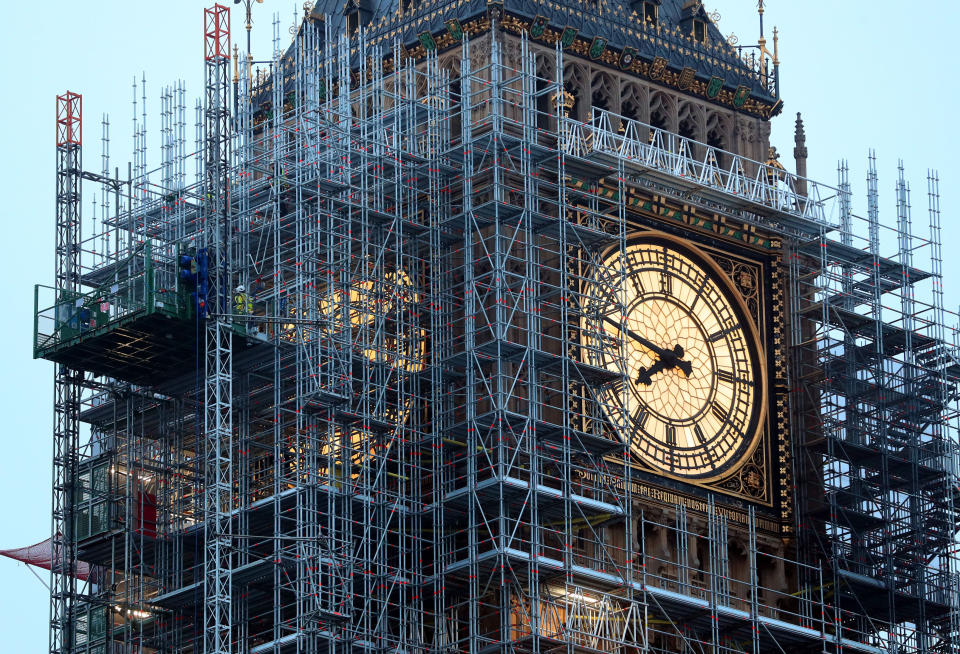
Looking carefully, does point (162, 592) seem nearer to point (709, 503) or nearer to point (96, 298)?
point (96, 298)

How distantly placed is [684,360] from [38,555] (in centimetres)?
1855

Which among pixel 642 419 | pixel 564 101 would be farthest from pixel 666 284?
pixel 564 101

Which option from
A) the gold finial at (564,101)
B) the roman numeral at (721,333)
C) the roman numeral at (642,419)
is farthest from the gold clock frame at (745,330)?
the gold finial at (564,101)

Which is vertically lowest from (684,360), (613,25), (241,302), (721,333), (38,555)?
(38,555)

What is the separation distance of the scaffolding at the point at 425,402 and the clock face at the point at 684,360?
1183 millimetres

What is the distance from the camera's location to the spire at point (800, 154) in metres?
99.7

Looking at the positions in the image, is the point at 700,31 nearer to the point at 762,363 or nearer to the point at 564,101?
the point at 564,101

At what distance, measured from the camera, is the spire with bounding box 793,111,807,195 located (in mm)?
99688

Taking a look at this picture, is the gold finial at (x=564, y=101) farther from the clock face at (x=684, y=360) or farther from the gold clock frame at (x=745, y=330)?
the clock face at (x=684, y=360)

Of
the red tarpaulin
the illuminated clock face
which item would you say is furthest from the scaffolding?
the red tarpaulin

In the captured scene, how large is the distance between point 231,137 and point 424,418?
8.65 metres

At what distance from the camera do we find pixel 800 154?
100062 mm

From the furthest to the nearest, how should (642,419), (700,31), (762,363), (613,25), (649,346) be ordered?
(700,31), (613,25), (762,363), (649,346), (642,419)

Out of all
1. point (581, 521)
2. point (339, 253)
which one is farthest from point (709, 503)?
point (339, 253)
